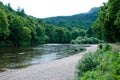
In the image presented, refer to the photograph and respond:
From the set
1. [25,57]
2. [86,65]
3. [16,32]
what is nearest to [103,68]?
[86,65]

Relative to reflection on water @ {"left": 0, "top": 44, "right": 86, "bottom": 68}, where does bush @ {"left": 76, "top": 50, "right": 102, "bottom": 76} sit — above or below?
above

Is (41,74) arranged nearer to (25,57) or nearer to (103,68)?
(103,68)

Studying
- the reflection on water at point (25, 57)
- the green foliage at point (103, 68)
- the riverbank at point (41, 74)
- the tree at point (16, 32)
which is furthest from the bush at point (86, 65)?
the tree at point (16, 32)

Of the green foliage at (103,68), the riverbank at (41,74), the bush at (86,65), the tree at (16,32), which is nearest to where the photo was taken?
the green foliage at (103,68)

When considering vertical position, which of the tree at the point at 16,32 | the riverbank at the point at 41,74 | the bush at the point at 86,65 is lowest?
the riverbank at the point at 41,74

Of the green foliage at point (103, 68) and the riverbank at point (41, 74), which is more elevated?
the green foliage at point (103, 68)

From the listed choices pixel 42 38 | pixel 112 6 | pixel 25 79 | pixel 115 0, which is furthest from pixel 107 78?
pixel 42 38

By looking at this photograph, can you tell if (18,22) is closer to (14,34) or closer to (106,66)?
(14,34)

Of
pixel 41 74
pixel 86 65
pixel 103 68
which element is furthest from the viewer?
pixel 41 74

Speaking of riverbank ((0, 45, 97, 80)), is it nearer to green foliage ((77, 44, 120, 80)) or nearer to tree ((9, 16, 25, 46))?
green foliage ((77, 44, 120, 80))

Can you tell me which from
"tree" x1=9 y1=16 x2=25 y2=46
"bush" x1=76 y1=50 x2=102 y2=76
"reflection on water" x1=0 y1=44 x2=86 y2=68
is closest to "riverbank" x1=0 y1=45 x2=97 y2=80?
"bush" x1=76 y1=50 x2=102 y2=76

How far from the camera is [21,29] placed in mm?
120188

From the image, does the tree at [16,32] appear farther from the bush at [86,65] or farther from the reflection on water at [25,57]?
the bush at [86,65]

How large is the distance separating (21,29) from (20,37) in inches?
148
